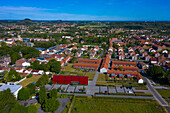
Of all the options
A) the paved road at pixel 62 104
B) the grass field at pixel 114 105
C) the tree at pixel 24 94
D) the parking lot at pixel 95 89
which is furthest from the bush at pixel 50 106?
the parking lot at pixel 95 89

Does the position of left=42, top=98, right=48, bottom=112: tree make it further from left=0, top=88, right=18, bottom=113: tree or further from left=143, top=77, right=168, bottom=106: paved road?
left=143, top=77, right=168, bottom=106: paved road

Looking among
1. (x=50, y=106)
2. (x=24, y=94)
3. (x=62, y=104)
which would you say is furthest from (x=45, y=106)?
(x=24, y=94)

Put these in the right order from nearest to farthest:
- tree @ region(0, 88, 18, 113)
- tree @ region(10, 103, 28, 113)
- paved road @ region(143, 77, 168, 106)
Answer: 1. tree @ region(10, 103, 28, 113)
2. tree @ region(0, 88, 18, 113)
3. paved road @ region(143, 77, 168, 106)

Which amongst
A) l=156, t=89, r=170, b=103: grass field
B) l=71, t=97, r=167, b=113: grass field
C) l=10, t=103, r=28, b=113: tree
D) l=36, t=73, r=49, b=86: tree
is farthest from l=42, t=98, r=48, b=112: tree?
l=156, t=89, r=170, b=103: grass field

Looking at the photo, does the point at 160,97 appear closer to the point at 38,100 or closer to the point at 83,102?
the point at 83,102

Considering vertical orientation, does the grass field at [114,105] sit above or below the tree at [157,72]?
below

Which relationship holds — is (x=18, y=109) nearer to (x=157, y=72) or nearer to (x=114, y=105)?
(x=114, y=105)

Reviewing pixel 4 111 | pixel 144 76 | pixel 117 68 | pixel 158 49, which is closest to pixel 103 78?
pixel 117 68

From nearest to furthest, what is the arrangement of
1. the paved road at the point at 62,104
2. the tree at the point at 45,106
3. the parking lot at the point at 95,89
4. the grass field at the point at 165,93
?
the tree at the point at 45,106 → the paved road at the point at 62,104 → the grass field at the point at 165,93 → the parking lot at the point at 95,89

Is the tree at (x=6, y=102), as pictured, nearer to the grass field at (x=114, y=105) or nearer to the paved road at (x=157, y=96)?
the grass field at (x=114, y=105)
